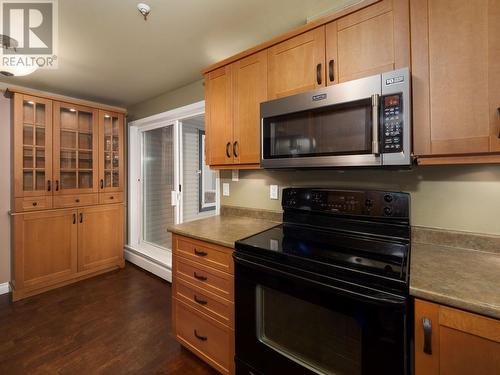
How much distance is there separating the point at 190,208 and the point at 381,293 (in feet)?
8.57

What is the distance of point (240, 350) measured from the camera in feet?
4.27

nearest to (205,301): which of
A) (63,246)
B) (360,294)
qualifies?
(360,294)

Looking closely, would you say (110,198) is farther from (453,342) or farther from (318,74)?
(453,342)

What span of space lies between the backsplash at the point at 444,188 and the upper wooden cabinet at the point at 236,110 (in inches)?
21.3

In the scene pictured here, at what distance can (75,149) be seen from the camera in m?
2.91

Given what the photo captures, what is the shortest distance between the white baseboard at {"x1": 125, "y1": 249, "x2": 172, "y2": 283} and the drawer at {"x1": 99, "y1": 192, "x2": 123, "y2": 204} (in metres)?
0.79

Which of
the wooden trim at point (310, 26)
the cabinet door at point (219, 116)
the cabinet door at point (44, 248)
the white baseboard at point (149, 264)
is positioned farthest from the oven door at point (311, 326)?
the cabinet door at point (44, 248)

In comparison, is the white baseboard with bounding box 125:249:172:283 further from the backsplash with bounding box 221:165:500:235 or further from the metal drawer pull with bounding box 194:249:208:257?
the backsplash with bounding box 221:165:500:235

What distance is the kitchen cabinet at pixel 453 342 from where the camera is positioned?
27.8 inches

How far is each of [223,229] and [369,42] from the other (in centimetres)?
137

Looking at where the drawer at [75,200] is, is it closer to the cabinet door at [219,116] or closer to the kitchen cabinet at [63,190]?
the kitchen cabinet at [63,190]

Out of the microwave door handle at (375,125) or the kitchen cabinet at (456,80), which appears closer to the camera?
the kitchen cabinet at (456,80)

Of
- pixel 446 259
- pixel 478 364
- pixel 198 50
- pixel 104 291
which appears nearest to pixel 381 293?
pixel 478 364

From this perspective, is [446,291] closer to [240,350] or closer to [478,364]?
[478,364]
